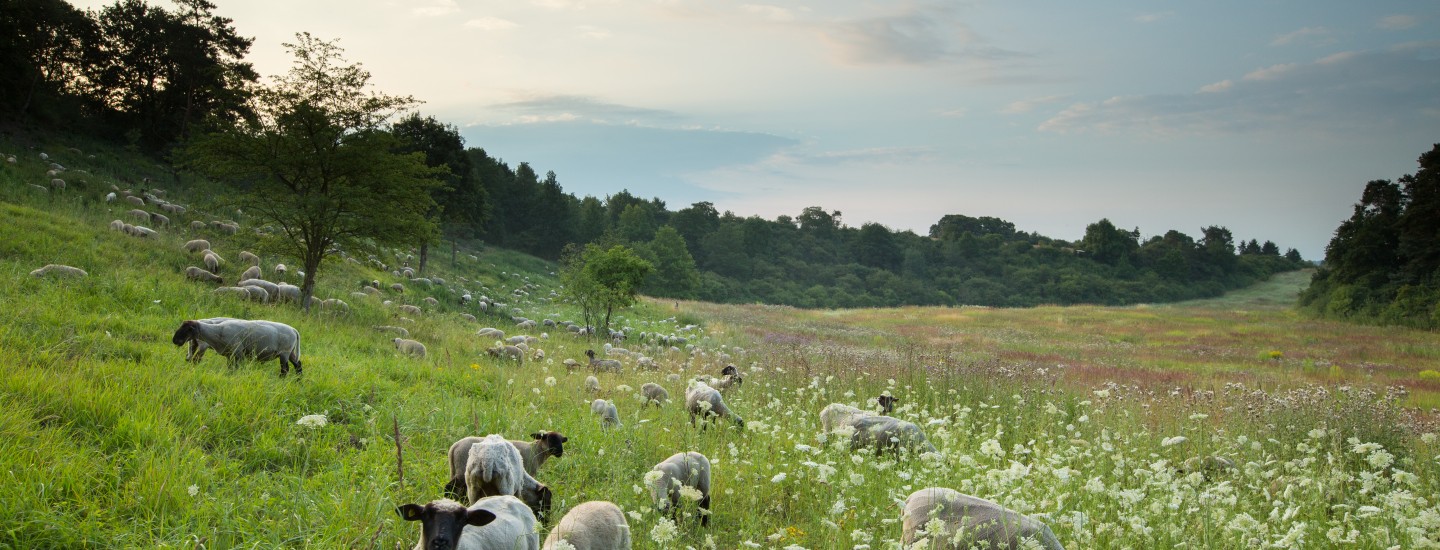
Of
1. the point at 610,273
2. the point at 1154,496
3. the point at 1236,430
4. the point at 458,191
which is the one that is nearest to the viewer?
the point at 1154,496

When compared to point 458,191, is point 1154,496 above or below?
below

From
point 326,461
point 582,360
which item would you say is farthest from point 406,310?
point 326,461

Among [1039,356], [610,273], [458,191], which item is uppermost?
[458,191]

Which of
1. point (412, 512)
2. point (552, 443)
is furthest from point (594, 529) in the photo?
point (552, 443)

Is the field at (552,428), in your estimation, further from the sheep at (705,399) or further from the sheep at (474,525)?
the sheep at (474,525)

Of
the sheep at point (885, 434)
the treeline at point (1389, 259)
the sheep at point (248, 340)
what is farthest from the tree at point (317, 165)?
the treeline at point (1389, 259)

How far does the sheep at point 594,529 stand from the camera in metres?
3.81

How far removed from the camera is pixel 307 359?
895 cm

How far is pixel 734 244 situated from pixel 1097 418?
95.7 metres

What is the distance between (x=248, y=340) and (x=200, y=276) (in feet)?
25.7

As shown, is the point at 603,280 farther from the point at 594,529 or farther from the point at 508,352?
the point at 594,529

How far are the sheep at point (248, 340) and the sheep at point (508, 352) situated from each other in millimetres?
5133

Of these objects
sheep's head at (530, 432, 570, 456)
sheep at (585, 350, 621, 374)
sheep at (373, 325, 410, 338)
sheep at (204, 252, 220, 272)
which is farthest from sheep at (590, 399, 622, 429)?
sheep at (204, 252, 220, 272)

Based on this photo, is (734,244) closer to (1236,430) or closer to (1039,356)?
(1039,356)
